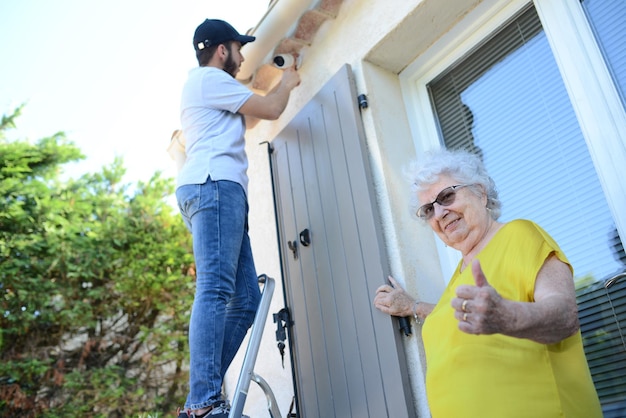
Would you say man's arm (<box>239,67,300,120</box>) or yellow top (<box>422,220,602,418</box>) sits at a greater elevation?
man's arm (<box>239,67,300,120</box>)

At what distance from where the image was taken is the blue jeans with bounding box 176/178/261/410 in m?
1.81

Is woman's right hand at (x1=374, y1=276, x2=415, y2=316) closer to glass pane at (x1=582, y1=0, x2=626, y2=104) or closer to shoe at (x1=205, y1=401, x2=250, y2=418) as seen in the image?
shoe at (x1=205, y1=401, x2=250, y2=418)

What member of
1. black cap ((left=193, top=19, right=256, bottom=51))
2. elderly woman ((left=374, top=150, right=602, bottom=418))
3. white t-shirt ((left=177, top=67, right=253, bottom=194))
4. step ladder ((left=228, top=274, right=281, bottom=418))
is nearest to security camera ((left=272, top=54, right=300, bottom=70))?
black cap ((left=193, top=19, right=256, bottom=51))

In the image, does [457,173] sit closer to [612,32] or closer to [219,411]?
[612,32]

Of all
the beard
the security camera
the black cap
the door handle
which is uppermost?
the security camera

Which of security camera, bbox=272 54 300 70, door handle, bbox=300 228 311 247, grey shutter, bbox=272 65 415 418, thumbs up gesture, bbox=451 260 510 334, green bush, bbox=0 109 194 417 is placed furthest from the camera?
green bush, bbox=0 109 194 417

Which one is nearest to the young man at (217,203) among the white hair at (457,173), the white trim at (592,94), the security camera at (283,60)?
the security camera at (283,60)

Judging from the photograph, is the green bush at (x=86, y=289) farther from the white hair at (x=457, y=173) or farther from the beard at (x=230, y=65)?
the white hair at (x=457, y=173)

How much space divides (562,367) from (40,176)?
253 inches

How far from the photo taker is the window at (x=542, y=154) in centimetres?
181

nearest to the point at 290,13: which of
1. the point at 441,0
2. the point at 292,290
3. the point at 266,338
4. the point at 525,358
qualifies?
the point at 441,0

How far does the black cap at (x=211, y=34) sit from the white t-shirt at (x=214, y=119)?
158 mm

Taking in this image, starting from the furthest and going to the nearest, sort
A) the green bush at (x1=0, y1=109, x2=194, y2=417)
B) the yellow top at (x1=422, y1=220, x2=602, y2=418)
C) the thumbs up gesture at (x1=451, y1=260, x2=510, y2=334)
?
the green bush at (x1=0, y1=109, x2=194, y2=417)
the yellow top at (x1=422, y1=220, x2=602, y2=418)
the thumbs up gesture at (x1=451, y1=260, x2=510, y2=334)

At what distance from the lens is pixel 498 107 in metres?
2.27
